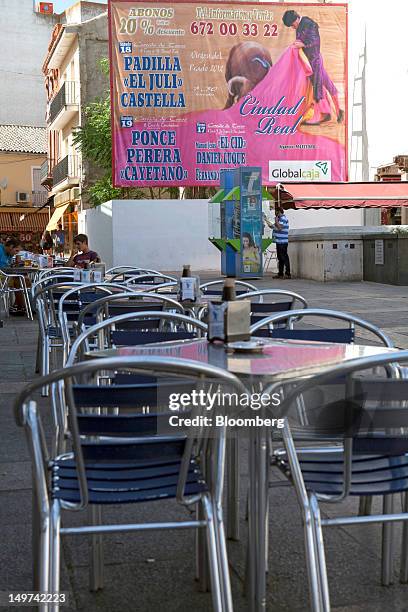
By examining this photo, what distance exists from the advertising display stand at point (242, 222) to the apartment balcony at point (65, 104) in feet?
67.4

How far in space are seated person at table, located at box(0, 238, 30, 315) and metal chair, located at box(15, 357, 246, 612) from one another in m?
10.9

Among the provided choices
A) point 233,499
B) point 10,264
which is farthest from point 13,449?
point 10,264

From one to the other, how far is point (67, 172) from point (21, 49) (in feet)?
61.7

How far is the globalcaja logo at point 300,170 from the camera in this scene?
25672mm

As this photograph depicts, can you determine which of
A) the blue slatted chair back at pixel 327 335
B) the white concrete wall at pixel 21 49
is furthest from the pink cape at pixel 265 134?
the white concrete wall at pixel 21 49

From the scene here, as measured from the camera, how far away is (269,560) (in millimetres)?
3332

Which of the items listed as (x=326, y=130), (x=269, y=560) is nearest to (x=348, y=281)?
(x=326, y=130)

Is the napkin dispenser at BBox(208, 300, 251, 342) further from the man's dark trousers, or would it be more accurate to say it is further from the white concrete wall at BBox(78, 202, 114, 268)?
the white concrete wall at BBox(78, 202, 114, 268)

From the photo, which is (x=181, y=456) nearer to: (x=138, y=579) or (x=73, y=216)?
(x=138, y=579)

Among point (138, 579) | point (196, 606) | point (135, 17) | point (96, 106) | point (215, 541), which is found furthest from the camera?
point (96, 106)

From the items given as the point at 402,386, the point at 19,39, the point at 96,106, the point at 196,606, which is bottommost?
the point at 196,606

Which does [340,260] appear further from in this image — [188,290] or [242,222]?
[188,290]

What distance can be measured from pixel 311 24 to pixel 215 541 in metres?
25.2

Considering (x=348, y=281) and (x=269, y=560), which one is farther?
(x=348, y=281)
